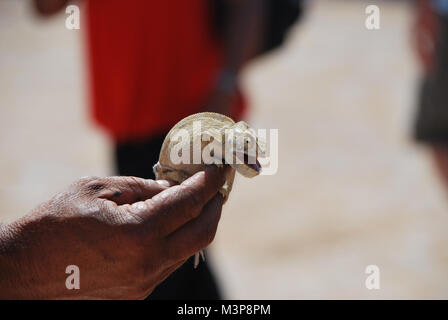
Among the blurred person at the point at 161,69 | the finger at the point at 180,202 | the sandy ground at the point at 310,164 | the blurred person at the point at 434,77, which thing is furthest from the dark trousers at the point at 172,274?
the blurred person at the point at 434,77

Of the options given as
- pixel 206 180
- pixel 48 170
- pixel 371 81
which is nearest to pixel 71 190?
pixel 206 180

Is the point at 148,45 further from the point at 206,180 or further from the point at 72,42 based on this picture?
the point at 72,42

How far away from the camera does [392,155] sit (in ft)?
19.2

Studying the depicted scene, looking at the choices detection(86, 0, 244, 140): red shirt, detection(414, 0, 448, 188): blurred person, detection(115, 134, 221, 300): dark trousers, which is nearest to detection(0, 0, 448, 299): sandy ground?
detection(414, 0, 448, 188): blurred person

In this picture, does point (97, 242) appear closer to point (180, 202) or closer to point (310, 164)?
point (180, 202)

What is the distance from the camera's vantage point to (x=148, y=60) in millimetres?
3129

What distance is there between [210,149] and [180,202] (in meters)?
0.20

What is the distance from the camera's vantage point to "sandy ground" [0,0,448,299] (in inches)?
167

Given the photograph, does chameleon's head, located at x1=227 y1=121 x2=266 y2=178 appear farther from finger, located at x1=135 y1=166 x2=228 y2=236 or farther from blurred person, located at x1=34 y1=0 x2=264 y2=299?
blurred person, located at x1=34 y1=0 x2=264 y2=299

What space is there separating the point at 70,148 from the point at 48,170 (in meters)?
0.55

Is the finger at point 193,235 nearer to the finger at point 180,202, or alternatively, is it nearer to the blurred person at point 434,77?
the finger at point 180,202

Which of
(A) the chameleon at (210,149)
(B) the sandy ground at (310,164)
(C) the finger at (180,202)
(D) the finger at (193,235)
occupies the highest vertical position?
(A) the chameleon at (210,149)

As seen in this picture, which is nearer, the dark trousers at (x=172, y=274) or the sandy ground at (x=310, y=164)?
the dark trousers at (x=172, y=274)

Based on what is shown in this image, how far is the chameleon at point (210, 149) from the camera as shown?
1.46 meters
